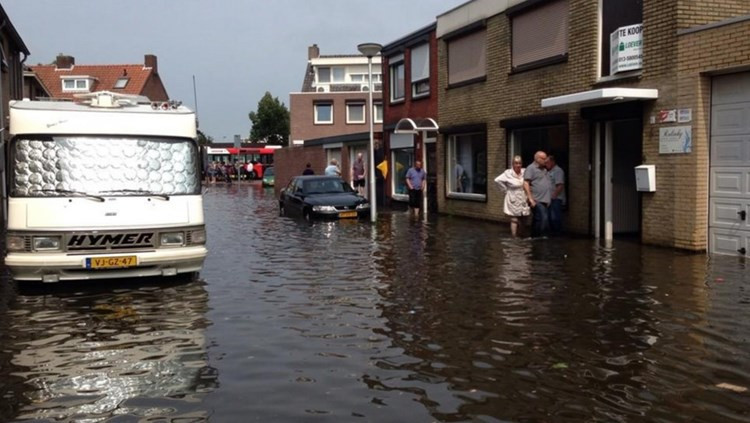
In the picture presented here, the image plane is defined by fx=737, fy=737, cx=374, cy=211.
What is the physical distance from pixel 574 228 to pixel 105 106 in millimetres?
9996

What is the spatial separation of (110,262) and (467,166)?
13.8m

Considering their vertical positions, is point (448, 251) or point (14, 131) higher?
point (14, 131)

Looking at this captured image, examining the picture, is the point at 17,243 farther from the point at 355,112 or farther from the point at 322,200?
the point at 355,112

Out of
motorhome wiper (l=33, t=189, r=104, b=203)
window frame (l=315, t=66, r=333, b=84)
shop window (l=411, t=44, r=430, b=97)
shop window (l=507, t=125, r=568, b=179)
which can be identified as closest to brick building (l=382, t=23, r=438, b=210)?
shop window (l=411, t=44, r=430, b=97)

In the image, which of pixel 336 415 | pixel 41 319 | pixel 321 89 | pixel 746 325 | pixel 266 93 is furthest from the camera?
pixel 266 93

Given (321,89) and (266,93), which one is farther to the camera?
(266,93)

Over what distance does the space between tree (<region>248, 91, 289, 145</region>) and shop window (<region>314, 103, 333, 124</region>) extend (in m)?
21.6

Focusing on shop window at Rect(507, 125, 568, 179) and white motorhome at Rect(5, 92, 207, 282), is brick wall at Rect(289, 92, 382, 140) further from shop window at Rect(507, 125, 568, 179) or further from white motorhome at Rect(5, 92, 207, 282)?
white motorhome at Rect(5, 92, 207, 282)

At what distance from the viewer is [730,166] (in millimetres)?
11844

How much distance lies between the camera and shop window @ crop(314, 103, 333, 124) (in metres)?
57.8

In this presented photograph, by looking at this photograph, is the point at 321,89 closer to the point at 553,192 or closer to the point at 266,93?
the point at 266,93

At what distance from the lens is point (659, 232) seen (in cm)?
1312

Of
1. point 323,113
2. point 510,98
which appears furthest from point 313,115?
point 510,98

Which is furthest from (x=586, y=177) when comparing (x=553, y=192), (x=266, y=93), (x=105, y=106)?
(x=266, y=93)
